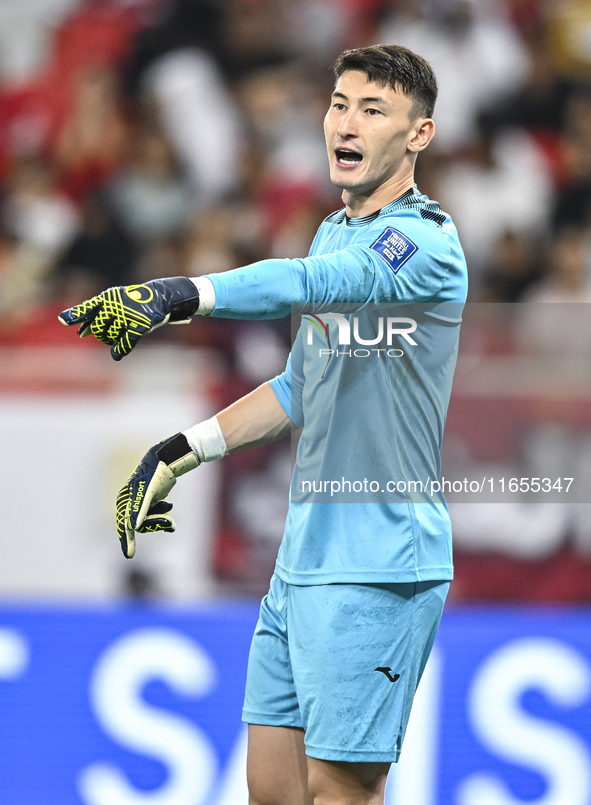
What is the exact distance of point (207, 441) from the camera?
266 cm

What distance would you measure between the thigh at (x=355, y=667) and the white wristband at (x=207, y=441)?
430 millimetres

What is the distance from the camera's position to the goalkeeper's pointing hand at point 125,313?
6.44 ft

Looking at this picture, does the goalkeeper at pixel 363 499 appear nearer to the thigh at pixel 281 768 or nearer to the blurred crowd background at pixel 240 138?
the thigh at pixel 281 768

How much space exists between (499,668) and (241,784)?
98cm

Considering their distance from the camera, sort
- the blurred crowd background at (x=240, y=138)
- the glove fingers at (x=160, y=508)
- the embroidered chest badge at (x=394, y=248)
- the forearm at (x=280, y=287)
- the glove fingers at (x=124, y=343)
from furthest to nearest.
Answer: the blurred crowd background at (x=240, y=138), the glove fingers at (x=160, y=508), the embroidered chest badge at (x=394, y=248), the forearm at (x=280, y=287), the glove fingers at (x=124, y=343)

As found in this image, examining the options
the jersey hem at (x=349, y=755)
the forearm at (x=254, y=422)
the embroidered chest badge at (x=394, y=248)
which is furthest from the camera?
the forearm at (x=254, y=422)

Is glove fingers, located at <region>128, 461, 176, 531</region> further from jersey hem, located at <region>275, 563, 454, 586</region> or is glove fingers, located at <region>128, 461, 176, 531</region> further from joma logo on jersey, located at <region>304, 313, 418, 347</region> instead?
joma logo on jersey, located at <region>304, 313, 418, 347</region>

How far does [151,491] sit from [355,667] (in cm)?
59

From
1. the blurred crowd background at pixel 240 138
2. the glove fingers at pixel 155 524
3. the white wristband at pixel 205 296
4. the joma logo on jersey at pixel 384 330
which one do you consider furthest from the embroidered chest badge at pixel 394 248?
the blurred crowd background at pixel 240 138

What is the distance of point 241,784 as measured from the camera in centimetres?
391

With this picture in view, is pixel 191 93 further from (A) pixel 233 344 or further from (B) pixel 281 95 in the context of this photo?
(A) pixel 233 344

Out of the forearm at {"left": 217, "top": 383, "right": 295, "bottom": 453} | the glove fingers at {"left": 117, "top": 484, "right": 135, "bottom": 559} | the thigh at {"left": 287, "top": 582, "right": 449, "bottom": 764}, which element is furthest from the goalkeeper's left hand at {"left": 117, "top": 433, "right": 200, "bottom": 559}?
the thigh at {"left": 287, "top": 582, "right": 449, "bottom": 764}

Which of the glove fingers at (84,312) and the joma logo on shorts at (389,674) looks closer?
the glove fingers at (84,312)

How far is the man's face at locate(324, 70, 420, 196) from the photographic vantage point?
243cm
